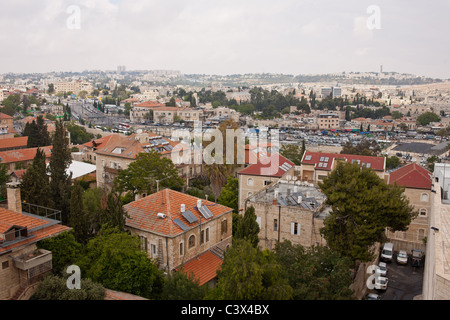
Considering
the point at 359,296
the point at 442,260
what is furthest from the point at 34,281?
the point at 359,296

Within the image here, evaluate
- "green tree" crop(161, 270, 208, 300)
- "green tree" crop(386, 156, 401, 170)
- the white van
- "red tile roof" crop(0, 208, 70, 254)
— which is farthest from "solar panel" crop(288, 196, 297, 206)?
"green tree" crop(386, 156, 401, 170)

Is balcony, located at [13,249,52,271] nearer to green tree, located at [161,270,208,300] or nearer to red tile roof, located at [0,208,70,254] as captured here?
red tile roof, located at [0,208,70,254]

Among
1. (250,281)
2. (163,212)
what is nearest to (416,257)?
(163,212)

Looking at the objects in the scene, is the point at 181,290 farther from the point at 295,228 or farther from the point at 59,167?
the point at 59,167

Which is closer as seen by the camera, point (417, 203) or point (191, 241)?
point (191, 241)

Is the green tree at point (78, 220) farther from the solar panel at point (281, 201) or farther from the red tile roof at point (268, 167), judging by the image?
the red tile roof at point (268, 167)

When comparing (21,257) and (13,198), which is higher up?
(13,198)
